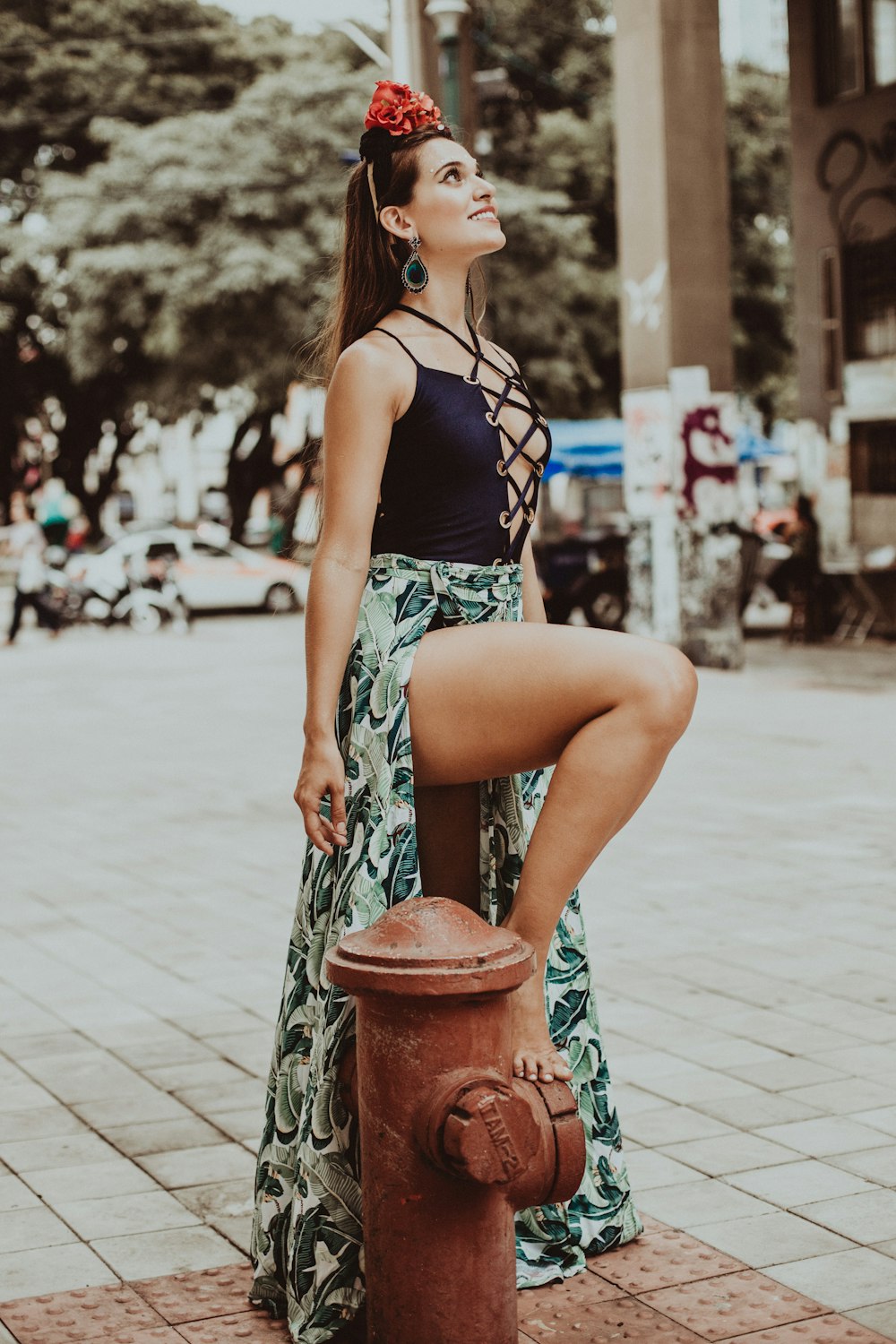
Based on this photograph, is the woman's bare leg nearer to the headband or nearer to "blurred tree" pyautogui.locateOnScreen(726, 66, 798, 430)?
the headband

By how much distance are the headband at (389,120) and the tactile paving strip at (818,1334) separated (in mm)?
2043

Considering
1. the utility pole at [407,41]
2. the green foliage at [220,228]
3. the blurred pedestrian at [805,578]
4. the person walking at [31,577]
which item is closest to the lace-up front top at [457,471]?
the utility pole at [407,41]

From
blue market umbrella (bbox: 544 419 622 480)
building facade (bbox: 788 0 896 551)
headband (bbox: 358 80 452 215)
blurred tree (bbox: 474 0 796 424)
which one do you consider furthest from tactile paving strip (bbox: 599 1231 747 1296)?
blurred tree (bbox: 474 0 796 424)

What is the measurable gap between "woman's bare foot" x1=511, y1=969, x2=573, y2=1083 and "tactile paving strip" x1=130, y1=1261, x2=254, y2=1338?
0.69 metres

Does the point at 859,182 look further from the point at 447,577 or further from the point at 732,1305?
the point at 732,1305

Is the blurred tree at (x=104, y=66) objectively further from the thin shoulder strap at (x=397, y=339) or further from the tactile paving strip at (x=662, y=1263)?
the tactile paving strip at (x=662, y=1263)

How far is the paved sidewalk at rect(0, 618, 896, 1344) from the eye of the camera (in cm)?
324

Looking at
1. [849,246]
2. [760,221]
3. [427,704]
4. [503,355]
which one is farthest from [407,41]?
[760,221]

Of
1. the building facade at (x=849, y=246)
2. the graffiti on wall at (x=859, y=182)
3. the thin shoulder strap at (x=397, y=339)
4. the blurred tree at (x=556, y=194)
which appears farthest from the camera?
the blurred tree at (x=556, y=194)

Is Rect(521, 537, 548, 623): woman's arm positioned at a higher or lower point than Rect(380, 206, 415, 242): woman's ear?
lower

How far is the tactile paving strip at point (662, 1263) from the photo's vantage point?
3.11m

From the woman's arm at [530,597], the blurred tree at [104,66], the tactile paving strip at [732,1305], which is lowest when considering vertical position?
the tactile paving strip at [732,1305]

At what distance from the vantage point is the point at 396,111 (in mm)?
2980

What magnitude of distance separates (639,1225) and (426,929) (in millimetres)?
1068
